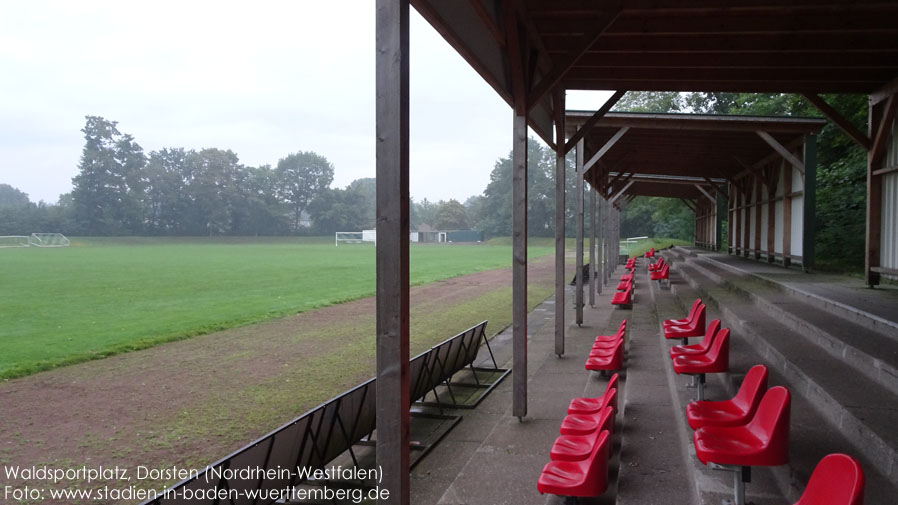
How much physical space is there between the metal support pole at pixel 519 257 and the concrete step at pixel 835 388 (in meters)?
2.33

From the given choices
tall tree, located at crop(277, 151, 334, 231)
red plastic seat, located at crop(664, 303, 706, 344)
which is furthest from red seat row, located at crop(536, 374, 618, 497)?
tall tree, located at crop(277, 151, 334, 231)

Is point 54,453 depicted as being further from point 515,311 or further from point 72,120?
point 72,120

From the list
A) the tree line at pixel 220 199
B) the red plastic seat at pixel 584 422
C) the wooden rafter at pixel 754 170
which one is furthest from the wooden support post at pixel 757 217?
the tree line at pixel 220 199

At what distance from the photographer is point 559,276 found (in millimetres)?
8914

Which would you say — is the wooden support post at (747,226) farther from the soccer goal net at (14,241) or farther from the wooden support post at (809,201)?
the soccer goal net at (14,241)

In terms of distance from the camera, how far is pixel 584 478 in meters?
3.35

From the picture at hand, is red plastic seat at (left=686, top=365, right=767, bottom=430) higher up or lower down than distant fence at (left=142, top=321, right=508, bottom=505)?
higher up

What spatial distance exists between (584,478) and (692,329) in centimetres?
354

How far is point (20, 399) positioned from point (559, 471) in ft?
24.4

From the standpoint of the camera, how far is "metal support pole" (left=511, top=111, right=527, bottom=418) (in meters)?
Result: 6.11

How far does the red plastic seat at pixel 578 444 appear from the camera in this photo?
3738 millimetres

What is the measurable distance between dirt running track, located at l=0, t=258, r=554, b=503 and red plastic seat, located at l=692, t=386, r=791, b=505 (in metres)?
4.29

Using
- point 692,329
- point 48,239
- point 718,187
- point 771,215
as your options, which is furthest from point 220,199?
point 692,329

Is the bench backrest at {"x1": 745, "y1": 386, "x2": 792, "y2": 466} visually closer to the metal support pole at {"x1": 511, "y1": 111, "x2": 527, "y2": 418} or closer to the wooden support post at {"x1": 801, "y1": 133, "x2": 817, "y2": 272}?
the metal support pole at {"x1": 511, "y1": 111, "x2": 527, "y2": 418}
